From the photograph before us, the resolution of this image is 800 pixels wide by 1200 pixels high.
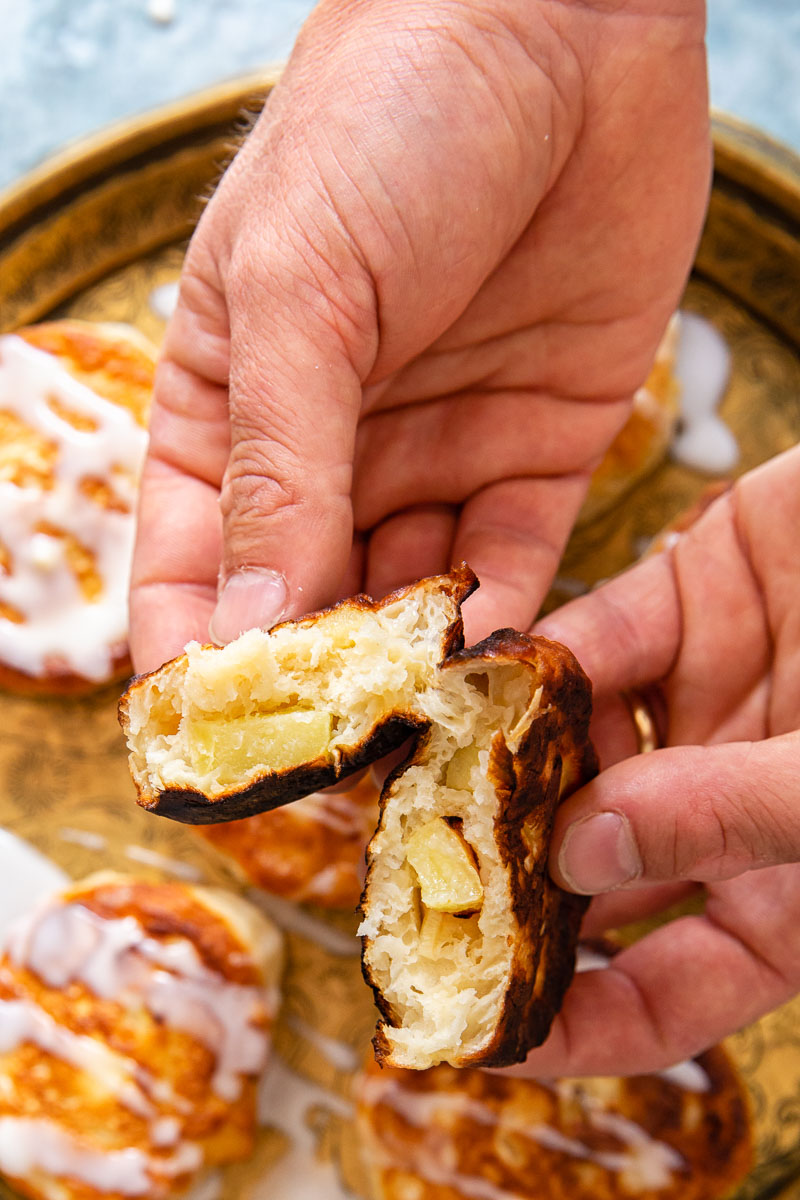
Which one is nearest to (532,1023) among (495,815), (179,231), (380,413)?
(495,815)

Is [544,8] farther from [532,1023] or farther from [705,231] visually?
[532,1023]

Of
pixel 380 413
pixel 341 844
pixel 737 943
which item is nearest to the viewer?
pixel 737 943

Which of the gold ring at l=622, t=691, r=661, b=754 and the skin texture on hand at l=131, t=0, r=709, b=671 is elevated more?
the skin texture on hand at l=131, t=0, r=709, b=671

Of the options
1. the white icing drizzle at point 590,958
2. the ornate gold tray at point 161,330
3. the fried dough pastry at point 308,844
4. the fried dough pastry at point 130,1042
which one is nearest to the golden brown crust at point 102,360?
the ornate gold tray at point 161,330

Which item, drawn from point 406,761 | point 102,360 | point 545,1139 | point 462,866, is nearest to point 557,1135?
point 545,1139

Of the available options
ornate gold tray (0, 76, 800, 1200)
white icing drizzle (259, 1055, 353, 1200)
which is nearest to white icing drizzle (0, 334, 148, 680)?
ornate gold tray (0, 76, 800, 1200)

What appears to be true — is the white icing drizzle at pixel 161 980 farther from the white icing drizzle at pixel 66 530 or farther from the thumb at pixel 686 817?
the thumb at pixel 686 817

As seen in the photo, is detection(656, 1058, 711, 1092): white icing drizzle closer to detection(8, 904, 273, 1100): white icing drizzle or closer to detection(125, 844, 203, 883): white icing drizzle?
detection(8, 904, 273, 1100): white icing drizzle
